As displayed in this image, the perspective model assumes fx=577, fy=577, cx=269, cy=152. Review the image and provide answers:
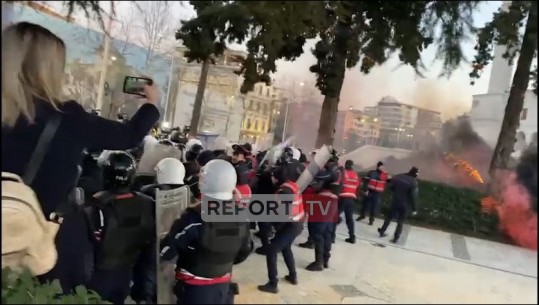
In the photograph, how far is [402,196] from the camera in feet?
4.23

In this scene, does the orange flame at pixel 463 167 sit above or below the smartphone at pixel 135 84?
below

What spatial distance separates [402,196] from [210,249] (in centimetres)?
47

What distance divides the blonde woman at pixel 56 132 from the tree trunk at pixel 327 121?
1.51ft

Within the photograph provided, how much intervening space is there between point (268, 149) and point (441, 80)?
45cm

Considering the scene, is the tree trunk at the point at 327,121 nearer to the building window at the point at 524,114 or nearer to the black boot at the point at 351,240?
the black boot at the point at 351,240

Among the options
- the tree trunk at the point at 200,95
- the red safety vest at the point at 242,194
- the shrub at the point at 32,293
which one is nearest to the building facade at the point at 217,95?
the tree trunk at the point at 200,95

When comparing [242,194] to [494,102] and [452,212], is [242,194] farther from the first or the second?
[494,102]

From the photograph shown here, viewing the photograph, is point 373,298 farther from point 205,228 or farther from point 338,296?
point 205,228

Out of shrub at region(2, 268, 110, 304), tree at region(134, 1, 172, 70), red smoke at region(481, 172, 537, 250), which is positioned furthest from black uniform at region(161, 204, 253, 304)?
red smoke at region(481, 172, 537, 250)

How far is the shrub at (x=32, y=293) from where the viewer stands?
50.9 inches

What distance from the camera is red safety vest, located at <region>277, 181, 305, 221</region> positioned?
1.34 meters

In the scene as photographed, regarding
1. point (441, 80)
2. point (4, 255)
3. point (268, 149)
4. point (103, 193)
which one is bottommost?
point (4, 255)

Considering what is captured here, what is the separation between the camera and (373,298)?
48.8 inches

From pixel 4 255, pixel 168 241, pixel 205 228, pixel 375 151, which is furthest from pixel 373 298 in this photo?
pixel 4 255
